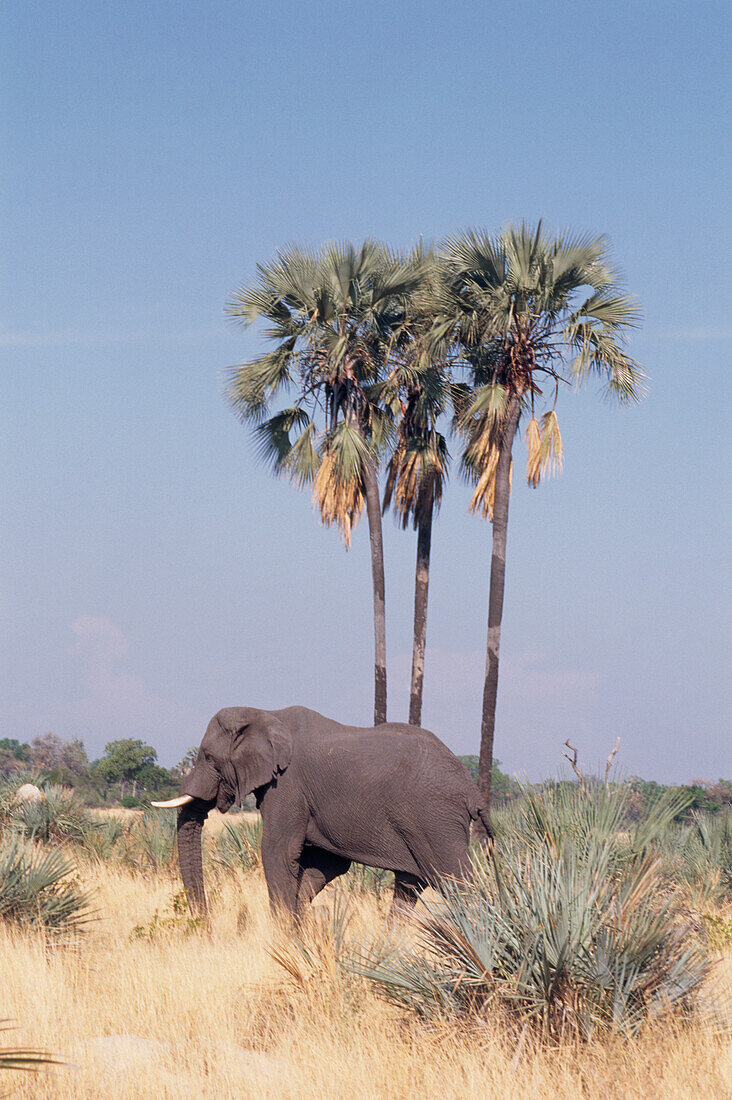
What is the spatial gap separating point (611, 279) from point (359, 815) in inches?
563

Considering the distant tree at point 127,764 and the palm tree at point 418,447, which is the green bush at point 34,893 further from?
the distant tree at point 127,764

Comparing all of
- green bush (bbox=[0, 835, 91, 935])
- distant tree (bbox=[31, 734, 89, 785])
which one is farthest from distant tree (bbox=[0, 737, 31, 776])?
green bush (bbox=[0, 835, 91, 935])

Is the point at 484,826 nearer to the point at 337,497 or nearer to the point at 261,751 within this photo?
the point at 261,751

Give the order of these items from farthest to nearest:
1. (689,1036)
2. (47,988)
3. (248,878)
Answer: (248,878), (47,988), (689,1036)

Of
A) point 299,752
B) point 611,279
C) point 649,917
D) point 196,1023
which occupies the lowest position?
point 196,1023

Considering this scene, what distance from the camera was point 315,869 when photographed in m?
10.6

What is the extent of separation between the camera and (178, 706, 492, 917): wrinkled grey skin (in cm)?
961

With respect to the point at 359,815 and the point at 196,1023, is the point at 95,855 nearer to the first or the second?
the point at 359,815

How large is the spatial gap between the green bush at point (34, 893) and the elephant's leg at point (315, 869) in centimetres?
196

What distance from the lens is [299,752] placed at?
33.9 ft

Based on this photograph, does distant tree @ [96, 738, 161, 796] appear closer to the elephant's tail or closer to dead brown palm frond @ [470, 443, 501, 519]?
dead brown palm frond @ [470, 443, 501, 519]

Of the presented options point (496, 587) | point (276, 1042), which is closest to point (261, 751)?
point (276, 1042)

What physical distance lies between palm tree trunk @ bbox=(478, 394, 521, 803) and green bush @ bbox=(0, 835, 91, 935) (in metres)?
10.7

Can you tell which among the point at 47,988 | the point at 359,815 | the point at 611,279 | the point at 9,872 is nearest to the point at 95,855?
the point at 9,872
